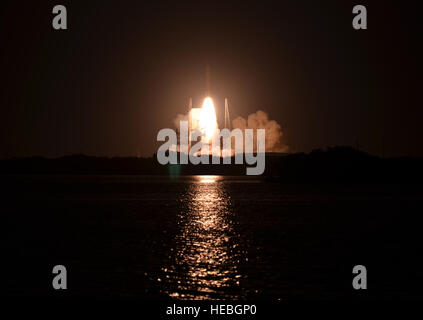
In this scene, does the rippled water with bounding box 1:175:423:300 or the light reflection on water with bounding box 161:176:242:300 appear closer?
the light reflection on water with bounding box 161:176:242:300

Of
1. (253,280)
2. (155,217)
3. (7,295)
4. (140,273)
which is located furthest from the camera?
(155,217)

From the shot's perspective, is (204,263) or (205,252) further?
(205,252)

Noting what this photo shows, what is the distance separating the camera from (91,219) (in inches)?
2680

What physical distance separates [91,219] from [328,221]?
31984 millimetres

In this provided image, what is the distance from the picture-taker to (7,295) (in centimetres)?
2595

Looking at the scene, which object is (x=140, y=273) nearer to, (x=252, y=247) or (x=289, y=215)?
(x=252, y=247)

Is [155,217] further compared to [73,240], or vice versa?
[155,217]

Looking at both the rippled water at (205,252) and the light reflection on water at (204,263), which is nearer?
the light reflection on water at (204,263)
